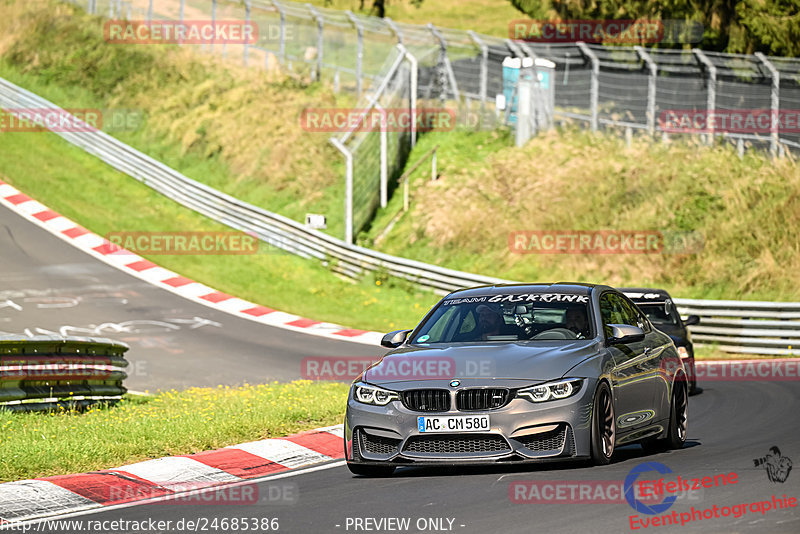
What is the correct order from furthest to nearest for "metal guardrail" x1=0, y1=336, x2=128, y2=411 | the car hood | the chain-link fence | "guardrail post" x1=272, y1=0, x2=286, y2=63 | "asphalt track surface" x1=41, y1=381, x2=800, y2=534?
"guardrail post" x1=272, y1=0, x2=286, y2=63 → the chain-link fence → "metal guardrail" x1=0, y1=336, x2=128, y2=411 → the car hood → "asphalt track surface" x1=41, y1=381, x2=800, y2=534

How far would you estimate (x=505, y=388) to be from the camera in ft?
29.9

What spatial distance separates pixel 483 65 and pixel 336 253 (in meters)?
8.45

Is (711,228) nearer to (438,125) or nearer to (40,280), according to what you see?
(438,125)

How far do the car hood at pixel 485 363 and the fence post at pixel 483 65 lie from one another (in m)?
27.4

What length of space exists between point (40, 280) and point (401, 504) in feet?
73.4

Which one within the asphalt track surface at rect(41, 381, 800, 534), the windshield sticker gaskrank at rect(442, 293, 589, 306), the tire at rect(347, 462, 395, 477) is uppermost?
the windshield sticker gaskrank at rect(442, 293, 589, 306)

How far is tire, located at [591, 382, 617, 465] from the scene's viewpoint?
9266 millimetres

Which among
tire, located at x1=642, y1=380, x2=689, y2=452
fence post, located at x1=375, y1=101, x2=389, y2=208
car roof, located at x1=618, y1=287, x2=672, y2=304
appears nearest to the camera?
tire, located at x1=642, y1=380, x2=689, y2=452

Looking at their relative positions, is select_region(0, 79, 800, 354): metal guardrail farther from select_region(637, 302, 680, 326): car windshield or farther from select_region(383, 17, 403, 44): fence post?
select_region(637, 302, 680, 326): car windshield

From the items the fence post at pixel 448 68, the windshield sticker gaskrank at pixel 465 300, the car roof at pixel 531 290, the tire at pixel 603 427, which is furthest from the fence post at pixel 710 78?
A: the tire at pixel 603 427

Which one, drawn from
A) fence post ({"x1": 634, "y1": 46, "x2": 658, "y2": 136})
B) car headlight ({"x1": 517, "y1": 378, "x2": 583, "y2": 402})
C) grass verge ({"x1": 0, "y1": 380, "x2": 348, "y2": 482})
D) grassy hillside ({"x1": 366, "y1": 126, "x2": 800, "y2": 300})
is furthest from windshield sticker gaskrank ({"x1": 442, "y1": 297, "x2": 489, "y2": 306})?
fence post ({"x1": 634, "y1": 46, "x2": 658, "y2": 136})

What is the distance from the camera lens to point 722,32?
130ft

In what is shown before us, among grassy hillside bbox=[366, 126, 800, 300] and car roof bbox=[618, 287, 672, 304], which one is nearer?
car roof bbox=[618, 287, 672, 304]

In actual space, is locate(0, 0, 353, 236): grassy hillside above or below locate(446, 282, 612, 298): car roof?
below
